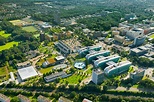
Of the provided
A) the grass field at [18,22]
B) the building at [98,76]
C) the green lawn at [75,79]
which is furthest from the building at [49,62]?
the grass field at [18,22]

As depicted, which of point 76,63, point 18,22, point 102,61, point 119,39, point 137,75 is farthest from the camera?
point 18,22

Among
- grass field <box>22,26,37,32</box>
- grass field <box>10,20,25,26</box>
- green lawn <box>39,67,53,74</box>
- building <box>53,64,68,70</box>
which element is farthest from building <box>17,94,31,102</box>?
grass field <box>10,20,25,26</box>

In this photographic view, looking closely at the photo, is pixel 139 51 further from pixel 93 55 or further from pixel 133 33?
pixel 93 55

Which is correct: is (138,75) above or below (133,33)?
below

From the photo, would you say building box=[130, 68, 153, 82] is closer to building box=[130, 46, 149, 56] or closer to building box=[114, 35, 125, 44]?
building box=[130, 46, 149, 56]

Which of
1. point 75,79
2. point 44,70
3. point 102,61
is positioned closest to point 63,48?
point 44,70

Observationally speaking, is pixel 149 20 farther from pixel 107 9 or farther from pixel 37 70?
pixel 37 70
